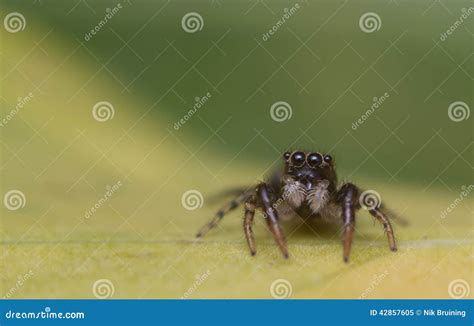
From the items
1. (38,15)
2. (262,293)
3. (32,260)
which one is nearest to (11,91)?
(38,15)

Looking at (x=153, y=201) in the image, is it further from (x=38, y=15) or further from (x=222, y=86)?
(x=38, y=15)
